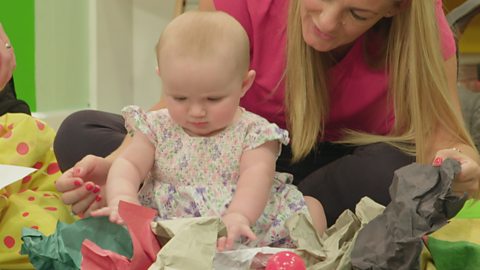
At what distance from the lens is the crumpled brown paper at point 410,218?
0.71 m

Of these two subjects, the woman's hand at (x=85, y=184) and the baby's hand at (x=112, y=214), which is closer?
the baby's hand at (x=112, y=214)

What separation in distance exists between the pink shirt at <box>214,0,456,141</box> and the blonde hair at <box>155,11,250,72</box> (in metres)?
0.27

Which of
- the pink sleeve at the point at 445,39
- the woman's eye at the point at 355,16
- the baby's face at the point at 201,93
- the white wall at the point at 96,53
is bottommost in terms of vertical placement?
the white wall at the point at 96,53

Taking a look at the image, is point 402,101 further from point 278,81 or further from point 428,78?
point 278,81

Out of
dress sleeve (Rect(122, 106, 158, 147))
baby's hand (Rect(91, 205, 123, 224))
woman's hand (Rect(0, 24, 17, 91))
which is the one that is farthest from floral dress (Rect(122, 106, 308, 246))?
woman's hand (Rect(0, 24, 17, 91))

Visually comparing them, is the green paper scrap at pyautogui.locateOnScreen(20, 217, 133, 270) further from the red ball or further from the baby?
the red ball

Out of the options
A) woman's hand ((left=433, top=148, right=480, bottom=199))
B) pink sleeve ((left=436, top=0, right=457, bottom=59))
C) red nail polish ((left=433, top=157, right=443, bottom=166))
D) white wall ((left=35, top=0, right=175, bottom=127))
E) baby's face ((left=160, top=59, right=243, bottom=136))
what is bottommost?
white wall ((left=35, top=0, right=175, bottom=127))

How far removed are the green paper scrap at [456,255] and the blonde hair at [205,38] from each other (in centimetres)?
34

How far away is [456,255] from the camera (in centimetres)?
75

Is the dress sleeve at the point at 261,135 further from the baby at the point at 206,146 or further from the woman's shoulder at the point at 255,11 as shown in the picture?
the woman's shoulder at the point at 255,11

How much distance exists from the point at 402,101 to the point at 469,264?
0.39 metres

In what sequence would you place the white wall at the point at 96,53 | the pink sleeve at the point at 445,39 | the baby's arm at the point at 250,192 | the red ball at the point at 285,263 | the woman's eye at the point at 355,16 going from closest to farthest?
the red ball at the point at 285,263 → the baby's arm at the point at 250,192 → the woman's eye at the point at 355,16 → the pink sleeve at the point at 445,39 → the white wall at the point at 96,53

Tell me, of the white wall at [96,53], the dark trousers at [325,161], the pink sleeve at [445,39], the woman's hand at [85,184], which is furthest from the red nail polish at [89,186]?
the white wall at [96,53]

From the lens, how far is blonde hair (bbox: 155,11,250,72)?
87 cm
